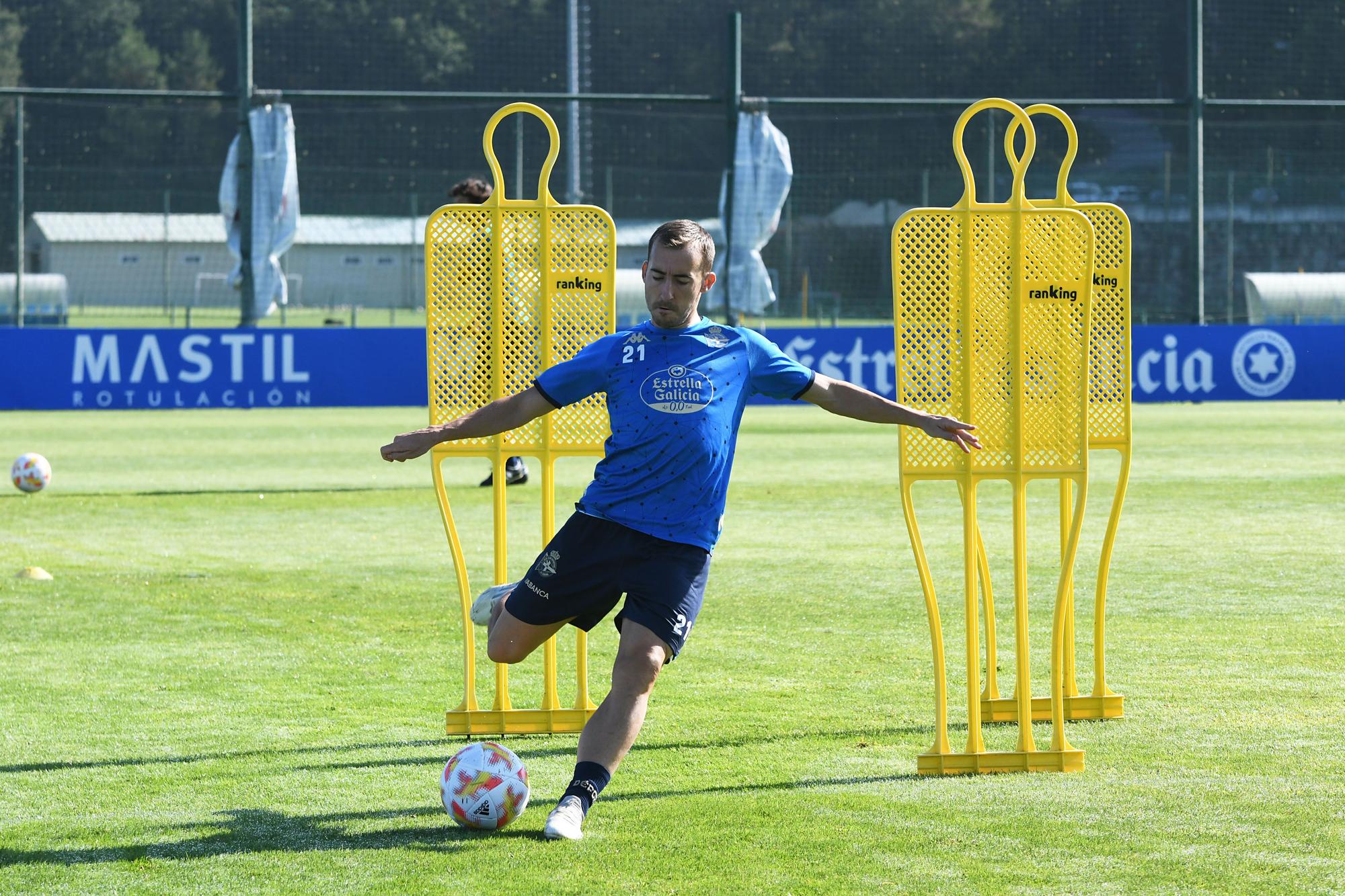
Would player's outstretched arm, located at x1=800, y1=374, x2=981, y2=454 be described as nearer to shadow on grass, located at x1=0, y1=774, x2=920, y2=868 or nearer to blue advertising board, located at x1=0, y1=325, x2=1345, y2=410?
shadow on grass, located at x1=0, y1=774, x2=920, y2=868

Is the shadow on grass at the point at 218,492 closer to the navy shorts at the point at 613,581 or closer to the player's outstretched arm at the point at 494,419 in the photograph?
the player's outstretched arm at the point at 494,419

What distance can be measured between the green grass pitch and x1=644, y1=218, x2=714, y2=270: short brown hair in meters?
1.66

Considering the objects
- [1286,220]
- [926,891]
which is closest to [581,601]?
[926,891]

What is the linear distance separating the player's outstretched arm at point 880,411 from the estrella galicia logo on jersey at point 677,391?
37 centimetres

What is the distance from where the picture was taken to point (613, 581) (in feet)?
16.8

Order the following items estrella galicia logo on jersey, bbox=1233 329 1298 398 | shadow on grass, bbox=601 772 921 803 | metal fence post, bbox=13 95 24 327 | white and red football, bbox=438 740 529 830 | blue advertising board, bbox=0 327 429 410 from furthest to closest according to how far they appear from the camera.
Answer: metal fence post, bbox=13 95 24 327
estrella galicia logo on jersey, bbox=1233 329 1298 398
blue advertising board, bbox=0 327 429 410
shadow on grass, bbox=601 772 921 803
white and red football, bbox=438 740 529 830

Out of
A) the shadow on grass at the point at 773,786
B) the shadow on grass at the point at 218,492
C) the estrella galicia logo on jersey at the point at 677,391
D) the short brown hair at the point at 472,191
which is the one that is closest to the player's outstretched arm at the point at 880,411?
the estrella galicia logo on jersey at the point at 677,391

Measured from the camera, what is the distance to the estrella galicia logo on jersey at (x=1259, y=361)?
21250mm

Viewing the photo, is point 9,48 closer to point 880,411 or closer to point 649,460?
point 649,460

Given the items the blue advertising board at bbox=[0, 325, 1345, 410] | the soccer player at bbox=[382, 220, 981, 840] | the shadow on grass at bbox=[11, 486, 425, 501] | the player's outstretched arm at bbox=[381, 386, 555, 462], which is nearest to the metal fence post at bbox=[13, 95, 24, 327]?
the blue advertising board at bbox=[0, 325, 1345, 410]

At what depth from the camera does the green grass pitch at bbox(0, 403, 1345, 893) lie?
4.69 m

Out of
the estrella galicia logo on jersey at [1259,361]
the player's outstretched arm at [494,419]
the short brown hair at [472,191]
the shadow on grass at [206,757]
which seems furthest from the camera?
the estrella galicia logo on jersey at [1259,361]

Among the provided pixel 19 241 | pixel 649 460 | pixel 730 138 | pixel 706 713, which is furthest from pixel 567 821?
pixel 19 241

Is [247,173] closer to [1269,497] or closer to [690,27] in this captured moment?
Result: [1269,497]
